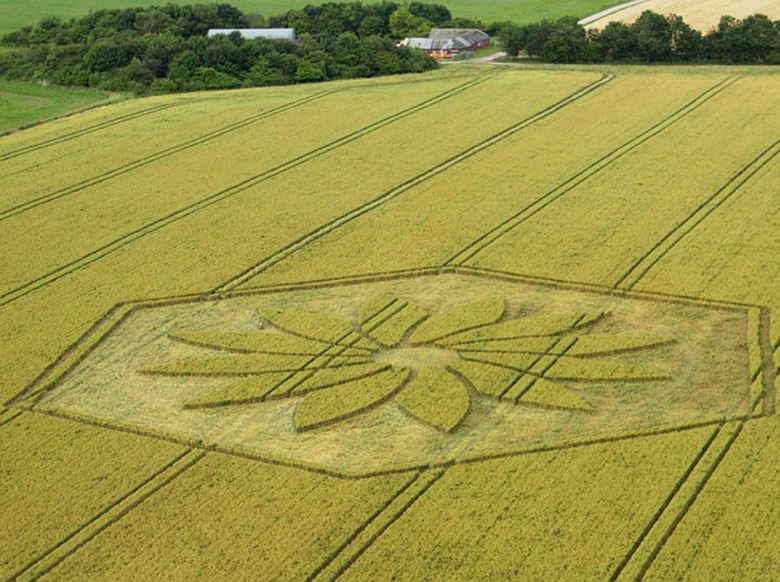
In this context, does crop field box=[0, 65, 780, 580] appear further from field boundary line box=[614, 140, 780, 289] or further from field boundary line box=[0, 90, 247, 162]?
field boundary line box=[0, 90, 247, 162]

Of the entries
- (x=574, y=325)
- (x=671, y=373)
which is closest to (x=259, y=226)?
(x=574, y=325)

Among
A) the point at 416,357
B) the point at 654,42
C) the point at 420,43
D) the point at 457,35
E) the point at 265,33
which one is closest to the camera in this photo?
the point at 416,357

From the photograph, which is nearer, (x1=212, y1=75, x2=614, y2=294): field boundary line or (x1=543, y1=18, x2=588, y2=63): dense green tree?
(x1=212, y1=75, x2=614, y2=294): field boundary line

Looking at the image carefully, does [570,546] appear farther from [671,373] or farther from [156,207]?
[156,207]

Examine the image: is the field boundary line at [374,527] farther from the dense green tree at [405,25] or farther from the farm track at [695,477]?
the dense green tree at [405,25]

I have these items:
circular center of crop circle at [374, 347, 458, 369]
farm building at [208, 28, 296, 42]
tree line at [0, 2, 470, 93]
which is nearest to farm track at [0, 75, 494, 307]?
tree line at [0, 2, 470, 93]

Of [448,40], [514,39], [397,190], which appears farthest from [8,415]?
[448,40]

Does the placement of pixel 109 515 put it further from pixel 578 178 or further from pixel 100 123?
pixel 100 123
